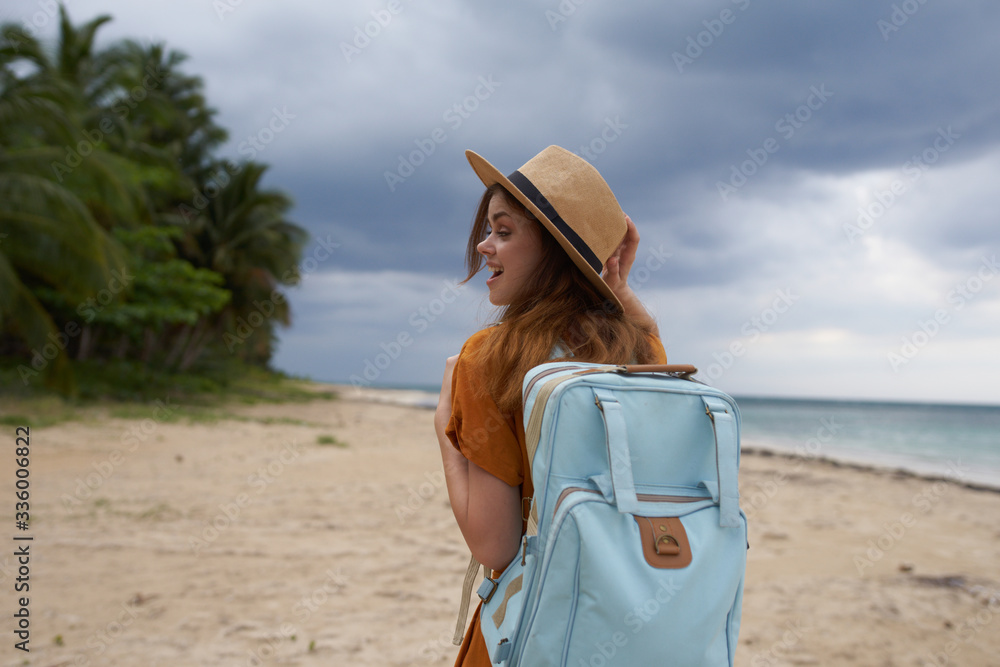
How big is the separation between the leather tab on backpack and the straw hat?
0.48 m

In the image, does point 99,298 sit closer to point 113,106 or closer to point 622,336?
point 113,106

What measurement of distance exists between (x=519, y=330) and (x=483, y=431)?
20 cm

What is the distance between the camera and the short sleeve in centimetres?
114

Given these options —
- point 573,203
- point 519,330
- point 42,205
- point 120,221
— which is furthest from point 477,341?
point 120,221

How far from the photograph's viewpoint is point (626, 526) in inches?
38.6

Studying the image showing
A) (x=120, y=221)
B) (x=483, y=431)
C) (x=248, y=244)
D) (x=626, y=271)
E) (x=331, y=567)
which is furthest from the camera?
(x=248, y=244)

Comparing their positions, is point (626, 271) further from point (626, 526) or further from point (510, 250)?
point (626, 526)

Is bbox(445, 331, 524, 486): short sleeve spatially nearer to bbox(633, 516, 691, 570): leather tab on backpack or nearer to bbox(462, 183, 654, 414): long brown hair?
bbox(462, 183, 654, 414): long brown hair

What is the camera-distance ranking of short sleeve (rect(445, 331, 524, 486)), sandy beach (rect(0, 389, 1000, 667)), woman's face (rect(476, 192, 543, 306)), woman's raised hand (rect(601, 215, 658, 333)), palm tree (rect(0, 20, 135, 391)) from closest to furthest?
short sleeve (rect(445, 331, 524, 486)), woman's face (rect(476, 192, 543, 306)), woman's raised hand (rect(601, 215, 658, 333)), sandy beach (rect(0, 389, 1000, 667)), palm tree (rect(0, 20, 135, 391))

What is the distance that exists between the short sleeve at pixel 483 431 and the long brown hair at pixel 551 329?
0.02 metres

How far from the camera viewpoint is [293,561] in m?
4.43

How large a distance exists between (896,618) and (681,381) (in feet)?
12.8

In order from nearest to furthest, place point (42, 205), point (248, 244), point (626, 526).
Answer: point (626, 526), point (42, 205), point (248, 244)

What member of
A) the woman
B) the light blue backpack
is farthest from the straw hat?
the light blue backpack
